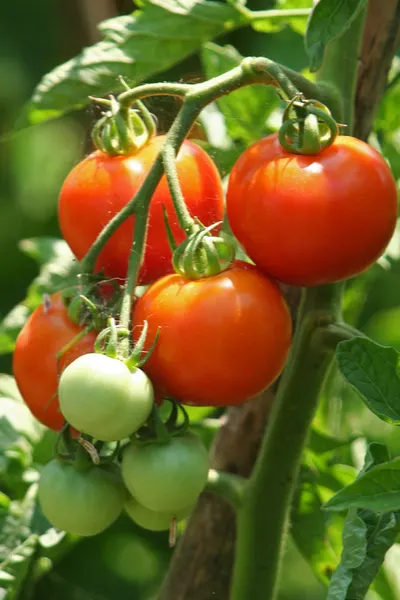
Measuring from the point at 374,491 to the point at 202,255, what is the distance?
0.23 m

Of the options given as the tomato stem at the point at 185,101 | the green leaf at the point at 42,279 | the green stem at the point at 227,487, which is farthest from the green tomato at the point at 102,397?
the green leaf at the point at 42,279

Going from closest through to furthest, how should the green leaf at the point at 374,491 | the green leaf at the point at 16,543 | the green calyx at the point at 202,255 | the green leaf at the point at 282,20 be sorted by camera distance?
the green leaf at the point at 374,491 → the green calyx at the point at 202,255 → the green leaf at the point at 16,543 → the green leaf at the point at 282,20

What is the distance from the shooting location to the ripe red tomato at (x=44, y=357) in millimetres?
907

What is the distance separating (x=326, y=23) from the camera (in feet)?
2.89

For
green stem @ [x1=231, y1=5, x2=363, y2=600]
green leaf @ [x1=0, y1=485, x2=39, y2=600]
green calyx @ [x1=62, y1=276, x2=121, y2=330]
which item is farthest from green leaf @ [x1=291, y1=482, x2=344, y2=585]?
green calyx @ [x1=62, y1=276, x2=121, y2=330]

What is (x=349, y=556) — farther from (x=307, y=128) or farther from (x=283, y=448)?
(x=307, y=128)

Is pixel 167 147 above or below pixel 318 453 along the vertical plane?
above

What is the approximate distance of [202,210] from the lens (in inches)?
36.7

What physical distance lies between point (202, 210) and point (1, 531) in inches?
18.1

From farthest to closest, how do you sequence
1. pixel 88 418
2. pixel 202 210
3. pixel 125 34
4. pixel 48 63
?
pixel 48 63
pixel 125 34
pixel 202 210
pixel 88 418

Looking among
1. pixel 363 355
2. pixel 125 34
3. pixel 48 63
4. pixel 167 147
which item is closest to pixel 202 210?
pixel 167 147

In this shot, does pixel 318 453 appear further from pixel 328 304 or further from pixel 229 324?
pixel 229 324

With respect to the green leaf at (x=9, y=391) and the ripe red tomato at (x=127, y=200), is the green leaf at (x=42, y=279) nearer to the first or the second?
the green leaf at (x=9, y=391)

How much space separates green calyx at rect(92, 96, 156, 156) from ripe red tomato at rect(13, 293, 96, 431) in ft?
0.46
